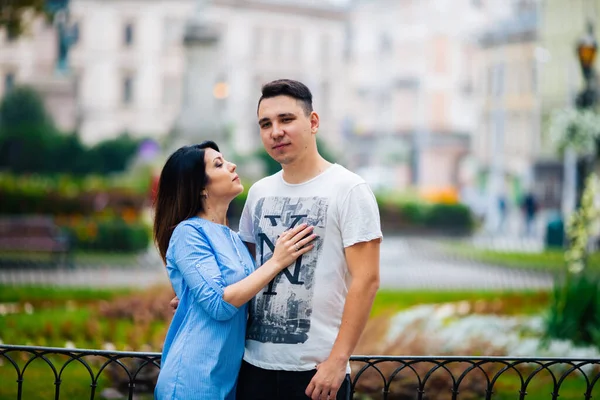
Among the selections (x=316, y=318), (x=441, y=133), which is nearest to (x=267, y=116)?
(x=316, y=318)

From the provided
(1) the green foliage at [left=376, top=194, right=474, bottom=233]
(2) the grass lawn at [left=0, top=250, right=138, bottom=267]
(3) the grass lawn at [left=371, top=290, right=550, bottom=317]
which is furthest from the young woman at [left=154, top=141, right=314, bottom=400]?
(1) the green foliage at [left=376, top=194, right=474, bottom=233]

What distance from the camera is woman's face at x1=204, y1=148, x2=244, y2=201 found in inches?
149

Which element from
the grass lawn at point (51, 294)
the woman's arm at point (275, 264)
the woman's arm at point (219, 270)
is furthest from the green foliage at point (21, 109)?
the woman's arm at point (275, 264)

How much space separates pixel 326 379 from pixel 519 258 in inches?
731

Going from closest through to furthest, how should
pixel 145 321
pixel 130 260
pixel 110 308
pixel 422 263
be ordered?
pixel 145 321 → pixel 110 308 → pixel 130 260 → pixel 422 263

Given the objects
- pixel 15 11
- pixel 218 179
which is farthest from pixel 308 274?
pixel 15 11

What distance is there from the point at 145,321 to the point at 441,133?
198 feet

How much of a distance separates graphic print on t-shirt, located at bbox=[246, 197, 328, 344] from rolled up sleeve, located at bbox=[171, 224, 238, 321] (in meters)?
0.17

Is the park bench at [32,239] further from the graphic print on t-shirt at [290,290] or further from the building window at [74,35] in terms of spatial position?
the graphic print on t-shirt at [290,290]

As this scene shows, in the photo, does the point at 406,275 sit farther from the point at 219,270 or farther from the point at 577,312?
the point at 219,270

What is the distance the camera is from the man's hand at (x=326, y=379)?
347 cm

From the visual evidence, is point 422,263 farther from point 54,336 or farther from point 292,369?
Result: point 292,369

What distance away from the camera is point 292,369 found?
3.58 meters

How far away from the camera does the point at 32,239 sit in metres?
17.3
